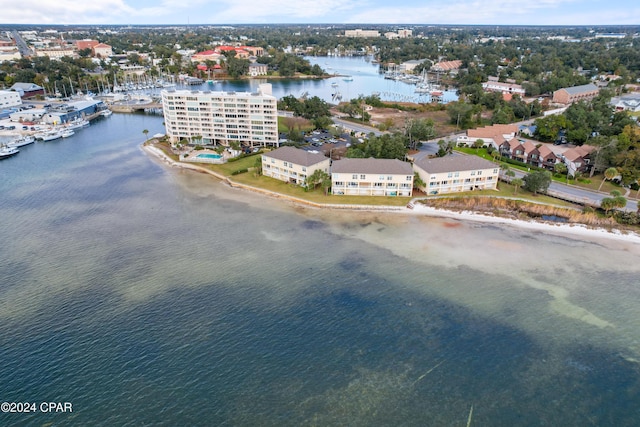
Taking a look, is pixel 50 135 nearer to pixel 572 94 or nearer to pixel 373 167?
pixel 373 167

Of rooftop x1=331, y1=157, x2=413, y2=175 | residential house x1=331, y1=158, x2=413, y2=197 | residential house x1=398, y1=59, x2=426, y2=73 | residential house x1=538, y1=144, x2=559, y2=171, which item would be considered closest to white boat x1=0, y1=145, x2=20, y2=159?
rooftop x1=331, y1=157, x2=413, y2=175

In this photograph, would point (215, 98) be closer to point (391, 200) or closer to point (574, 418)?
point (391, 200)

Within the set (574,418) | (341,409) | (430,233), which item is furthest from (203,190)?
(574,418)

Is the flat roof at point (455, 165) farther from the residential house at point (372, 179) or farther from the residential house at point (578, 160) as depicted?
the residential house at point (578, 160)

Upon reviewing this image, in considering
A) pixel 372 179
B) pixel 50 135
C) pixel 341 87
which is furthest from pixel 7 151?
pixel 341 87

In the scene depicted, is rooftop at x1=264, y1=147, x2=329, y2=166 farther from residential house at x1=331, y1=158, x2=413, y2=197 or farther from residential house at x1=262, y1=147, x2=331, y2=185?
residential house at x1=331, y1=158, x2=413, y2=197

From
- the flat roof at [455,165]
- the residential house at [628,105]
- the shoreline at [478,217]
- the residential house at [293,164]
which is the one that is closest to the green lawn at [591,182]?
the flat roof at [455,165]
